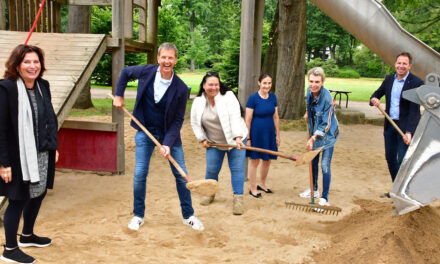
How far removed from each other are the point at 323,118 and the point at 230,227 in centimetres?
152

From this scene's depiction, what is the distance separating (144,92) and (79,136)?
2650 mm

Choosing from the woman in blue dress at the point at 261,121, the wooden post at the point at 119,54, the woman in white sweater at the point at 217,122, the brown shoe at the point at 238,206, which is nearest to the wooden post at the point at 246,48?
the woman in blue dress at the point at 261,121

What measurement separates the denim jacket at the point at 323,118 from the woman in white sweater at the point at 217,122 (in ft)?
2.70

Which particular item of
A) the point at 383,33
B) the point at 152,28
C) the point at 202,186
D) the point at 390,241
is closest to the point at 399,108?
the point at 383,33

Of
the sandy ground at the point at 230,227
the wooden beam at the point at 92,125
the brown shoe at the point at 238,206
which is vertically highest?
the wooden beam at the point at 92,125

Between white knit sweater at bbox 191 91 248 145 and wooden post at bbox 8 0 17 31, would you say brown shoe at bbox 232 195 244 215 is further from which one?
wooden post at bbox 8 0 17 31

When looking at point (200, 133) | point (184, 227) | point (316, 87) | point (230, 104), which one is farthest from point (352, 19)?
point (184, 227)

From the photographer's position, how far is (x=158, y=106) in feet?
12.3

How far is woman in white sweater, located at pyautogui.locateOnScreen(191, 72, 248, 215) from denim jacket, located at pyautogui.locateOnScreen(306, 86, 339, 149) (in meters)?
0.82

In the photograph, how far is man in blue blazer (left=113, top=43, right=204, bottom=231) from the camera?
12.1 feet

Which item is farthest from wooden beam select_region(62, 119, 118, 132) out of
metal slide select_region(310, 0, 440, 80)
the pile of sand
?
the pile of sand

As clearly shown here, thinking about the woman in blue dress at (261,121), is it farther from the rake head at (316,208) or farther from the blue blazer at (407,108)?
the blue blazer at (407,108)

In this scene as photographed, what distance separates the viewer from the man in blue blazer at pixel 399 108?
4.34 metres

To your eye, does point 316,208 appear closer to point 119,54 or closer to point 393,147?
point 393,147
